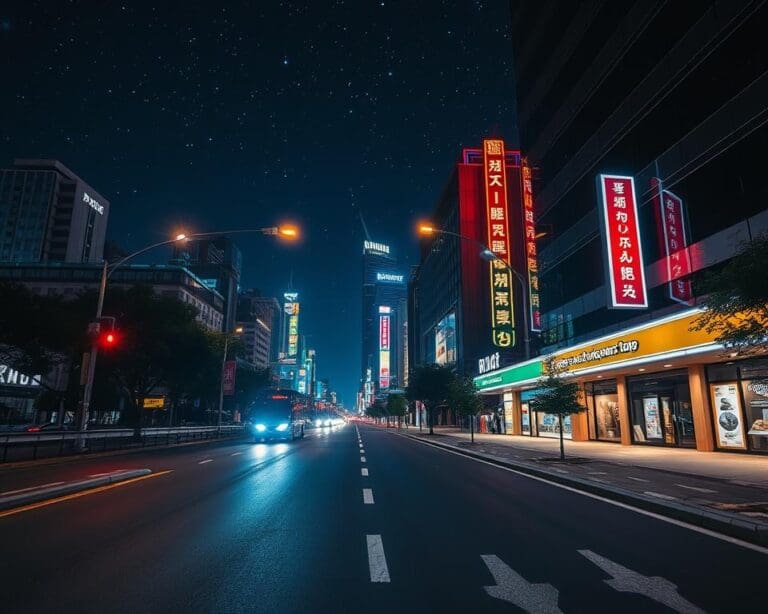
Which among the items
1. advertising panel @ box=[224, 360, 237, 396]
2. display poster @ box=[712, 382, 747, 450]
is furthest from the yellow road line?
advertising panel @ box=[224, 360, 237, 396]

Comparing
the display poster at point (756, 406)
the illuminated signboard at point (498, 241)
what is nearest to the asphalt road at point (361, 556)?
the display poster at point (756, 406)

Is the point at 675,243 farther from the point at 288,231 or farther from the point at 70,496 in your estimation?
the point at 70,496

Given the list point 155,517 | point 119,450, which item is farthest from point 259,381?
point 155,517

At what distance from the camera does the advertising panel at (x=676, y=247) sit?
23.2 meters

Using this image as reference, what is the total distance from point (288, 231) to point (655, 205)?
61.6 ft

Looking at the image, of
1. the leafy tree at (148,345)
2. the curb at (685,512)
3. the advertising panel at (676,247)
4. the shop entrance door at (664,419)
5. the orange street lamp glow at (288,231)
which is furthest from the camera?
the leafy tree at (148,345)

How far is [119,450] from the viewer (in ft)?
77.2

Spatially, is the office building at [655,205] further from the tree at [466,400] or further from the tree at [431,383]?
the tree at [431,383]

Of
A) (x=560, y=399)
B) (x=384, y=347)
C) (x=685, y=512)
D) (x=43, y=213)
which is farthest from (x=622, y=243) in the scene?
(x=384, y=347)

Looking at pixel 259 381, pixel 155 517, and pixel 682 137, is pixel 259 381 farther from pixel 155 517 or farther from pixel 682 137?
pixel 155 517

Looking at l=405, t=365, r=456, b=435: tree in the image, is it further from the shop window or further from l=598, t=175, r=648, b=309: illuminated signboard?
l=598, t=175, r=648, b=309: illuminated signboard

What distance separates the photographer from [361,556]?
18.5ft

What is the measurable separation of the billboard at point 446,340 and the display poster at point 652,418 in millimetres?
45803

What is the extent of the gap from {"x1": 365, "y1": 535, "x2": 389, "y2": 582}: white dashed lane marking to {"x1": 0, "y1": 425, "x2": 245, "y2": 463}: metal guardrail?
53.1 ft
